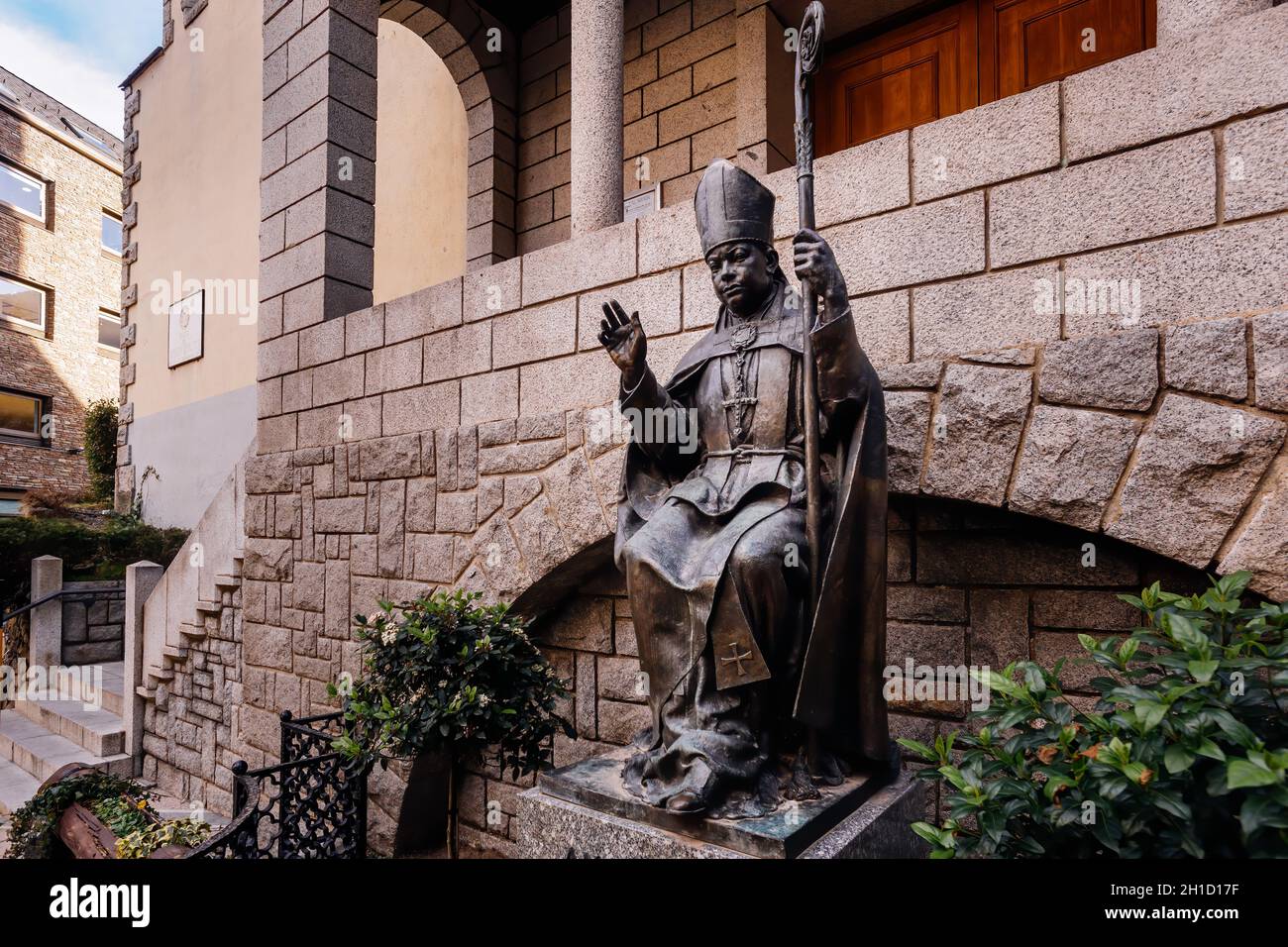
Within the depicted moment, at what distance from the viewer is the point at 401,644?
3.51 meters

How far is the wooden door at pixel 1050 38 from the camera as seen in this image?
4281 mm

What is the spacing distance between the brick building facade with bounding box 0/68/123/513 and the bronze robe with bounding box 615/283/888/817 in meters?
18.9

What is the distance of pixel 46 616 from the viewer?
352 inches

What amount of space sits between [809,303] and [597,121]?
264 cm

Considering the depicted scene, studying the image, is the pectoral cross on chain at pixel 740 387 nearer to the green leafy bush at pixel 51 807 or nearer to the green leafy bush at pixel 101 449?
the green leafy bush at pixel 51 807

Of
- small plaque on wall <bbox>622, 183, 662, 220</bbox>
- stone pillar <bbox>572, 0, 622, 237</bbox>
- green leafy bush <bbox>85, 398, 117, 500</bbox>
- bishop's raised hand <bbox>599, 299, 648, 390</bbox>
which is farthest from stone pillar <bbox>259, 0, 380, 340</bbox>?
green leafy bush <bbox>85, 398, 117, 500</bbox>

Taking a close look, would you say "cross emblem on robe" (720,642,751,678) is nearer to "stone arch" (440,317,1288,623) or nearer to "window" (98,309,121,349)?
"stone arch" (440,317,1288,623)

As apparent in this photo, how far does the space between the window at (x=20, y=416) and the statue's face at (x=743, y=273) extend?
1965 centimetres

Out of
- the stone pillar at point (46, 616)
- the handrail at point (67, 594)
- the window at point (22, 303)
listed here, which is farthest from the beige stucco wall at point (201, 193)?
the window at point (22, 303)

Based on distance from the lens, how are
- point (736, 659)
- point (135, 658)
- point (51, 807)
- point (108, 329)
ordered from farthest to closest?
point (108, 329) < point (135, 658) < point (51, 807) < point (736, 659)

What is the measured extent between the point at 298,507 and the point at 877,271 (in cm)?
476

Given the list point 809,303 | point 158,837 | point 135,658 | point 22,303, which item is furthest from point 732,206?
point 22,303

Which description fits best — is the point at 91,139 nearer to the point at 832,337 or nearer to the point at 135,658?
the point at 135,658

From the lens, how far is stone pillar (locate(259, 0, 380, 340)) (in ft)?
18.9
